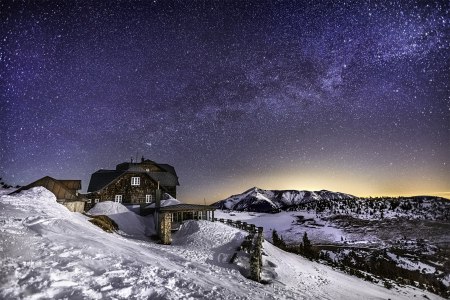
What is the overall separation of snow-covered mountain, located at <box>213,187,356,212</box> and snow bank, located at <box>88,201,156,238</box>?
105 meters

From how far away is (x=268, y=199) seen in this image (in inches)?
Result: 6348

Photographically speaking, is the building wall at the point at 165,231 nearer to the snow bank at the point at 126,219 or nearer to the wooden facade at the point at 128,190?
the snow bank at the point at 126,219

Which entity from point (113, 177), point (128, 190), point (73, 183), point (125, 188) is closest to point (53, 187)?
point (73, 183)

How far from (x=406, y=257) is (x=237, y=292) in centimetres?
2706

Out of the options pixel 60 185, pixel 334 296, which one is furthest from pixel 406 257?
pixel 60 185

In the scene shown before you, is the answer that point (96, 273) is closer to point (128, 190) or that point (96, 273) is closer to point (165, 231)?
point (165, 231)

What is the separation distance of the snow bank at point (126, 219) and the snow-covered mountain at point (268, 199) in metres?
105

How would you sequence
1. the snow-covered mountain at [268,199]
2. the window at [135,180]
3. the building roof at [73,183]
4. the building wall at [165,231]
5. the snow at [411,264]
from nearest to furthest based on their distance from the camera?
the building wall at [165,231]
the snow at [411,264]
the building roof at [73,183]
the window at [135,180]
the snow-covered mountain at [268,199]

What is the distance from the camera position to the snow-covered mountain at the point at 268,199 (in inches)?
5741

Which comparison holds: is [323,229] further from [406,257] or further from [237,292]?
[237,292]

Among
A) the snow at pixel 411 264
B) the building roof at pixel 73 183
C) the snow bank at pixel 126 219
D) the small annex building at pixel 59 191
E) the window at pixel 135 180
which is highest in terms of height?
the window at pixel 135 180

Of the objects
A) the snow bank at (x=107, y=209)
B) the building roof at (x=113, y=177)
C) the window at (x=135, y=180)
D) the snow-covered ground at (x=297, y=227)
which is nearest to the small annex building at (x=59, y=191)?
the snow bank at (x=107, y=209)

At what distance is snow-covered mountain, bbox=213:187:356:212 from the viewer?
145825mm

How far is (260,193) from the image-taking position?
6604 inches
